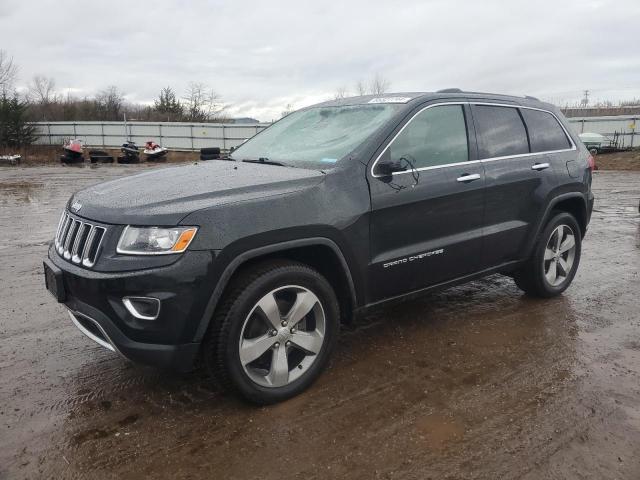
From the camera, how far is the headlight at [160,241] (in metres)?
2.62

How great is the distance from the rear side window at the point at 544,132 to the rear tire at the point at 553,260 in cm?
65

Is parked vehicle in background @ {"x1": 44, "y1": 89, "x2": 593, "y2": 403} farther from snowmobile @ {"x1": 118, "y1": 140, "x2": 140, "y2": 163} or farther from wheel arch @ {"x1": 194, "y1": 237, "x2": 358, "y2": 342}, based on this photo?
snowmobile @ {"x1": 118, "y1": 140, "x2": 140, "y2": 163}

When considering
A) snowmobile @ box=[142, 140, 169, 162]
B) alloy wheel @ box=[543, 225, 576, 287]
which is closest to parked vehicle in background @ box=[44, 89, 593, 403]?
alloy wheel @ box=[543, 225, 576, 287]

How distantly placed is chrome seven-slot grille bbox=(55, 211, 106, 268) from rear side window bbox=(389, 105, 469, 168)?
1.93m

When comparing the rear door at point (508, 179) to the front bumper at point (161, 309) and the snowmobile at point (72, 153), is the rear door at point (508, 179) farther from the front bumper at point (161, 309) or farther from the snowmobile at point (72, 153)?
the snowmobile at point (72, 153)

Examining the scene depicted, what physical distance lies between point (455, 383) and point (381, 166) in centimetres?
148

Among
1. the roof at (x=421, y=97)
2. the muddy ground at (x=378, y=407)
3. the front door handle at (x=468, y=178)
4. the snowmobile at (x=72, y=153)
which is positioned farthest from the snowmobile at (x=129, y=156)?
the front door handle at (x=468, y=178)

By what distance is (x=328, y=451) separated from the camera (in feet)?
8.61

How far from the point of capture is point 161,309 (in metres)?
2.61

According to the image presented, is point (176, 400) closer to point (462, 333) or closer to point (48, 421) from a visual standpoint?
point (48, 421)

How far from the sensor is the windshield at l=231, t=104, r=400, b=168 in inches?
139

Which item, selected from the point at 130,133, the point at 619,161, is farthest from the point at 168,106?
the point at 619,161

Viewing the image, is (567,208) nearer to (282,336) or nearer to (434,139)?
(434,139)

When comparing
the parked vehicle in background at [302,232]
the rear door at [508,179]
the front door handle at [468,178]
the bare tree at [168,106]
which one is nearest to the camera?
the parked vehicle in background at [302,232]
